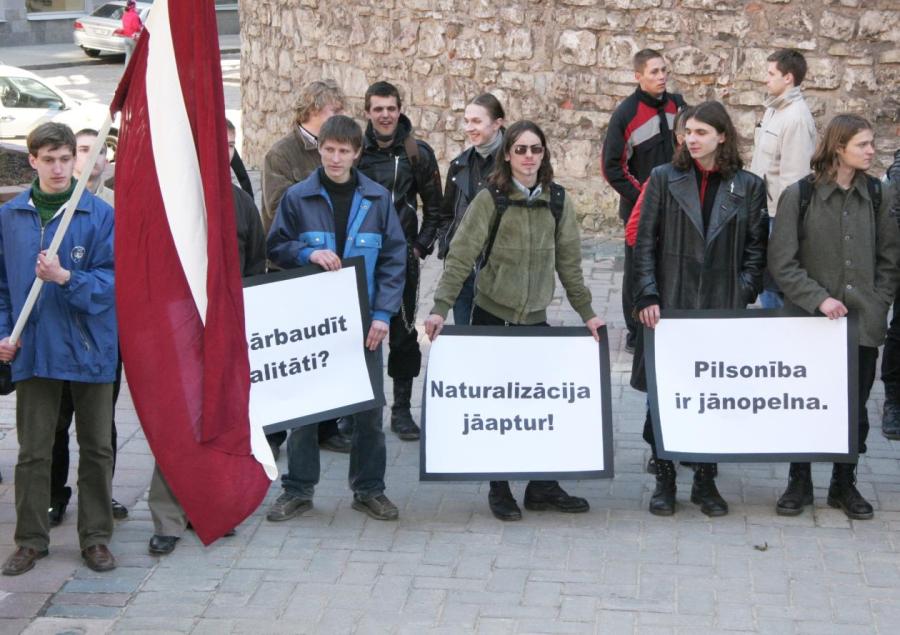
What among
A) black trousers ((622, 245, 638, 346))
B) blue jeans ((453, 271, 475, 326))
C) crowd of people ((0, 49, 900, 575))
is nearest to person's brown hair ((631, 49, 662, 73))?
black trousers ((622, 245, 638, 346))

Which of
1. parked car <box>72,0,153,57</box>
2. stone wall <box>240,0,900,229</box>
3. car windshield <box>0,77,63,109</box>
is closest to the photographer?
stone wall <box>240,0,900,229</box>

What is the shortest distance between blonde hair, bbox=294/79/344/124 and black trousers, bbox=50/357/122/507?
1650mm

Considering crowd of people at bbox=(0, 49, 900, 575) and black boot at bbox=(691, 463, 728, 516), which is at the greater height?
crowd of people at bbox=(0, 49, 900, 575)

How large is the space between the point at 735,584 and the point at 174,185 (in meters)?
2.80

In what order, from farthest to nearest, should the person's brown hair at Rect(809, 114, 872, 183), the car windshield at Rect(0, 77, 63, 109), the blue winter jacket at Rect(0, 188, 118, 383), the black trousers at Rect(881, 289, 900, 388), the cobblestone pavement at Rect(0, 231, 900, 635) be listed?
the car windshield at Rect(0, 77, 63, 109), the black trousers at Rect(881, 289, 900, 388), the person's brown hair at Rect(809, 114, 872, 183), the blue winter jacket at Rect(0, 188, 118, 383), the cobblestone pavement at Rect(0, 231, 900, 635)

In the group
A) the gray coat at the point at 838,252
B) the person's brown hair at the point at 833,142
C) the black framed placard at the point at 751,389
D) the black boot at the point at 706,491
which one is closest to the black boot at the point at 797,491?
the black framed placard at the point at 751,389

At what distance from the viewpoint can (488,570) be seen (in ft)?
19.3

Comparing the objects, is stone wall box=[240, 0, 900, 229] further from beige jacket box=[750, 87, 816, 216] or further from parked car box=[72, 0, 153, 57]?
parked car box=[72, 0, 153, 57]

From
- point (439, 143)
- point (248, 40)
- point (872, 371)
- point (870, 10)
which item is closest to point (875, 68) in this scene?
point (870, 10)

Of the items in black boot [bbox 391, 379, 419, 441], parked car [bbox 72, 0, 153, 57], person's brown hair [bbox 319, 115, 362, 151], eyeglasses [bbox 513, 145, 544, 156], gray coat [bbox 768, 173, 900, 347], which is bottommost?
black boot [bbox 391, 379, 419, 441]

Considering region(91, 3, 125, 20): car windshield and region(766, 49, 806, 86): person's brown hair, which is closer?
region(766, 49, 806, 86): person's brown hair

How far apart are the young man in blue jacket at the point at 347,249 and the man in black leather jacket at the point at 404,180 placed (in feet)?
2.40

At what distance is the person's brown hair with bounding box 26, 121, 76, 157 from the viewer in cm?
572

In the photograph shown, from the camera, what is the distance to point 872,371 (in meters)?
6.48
